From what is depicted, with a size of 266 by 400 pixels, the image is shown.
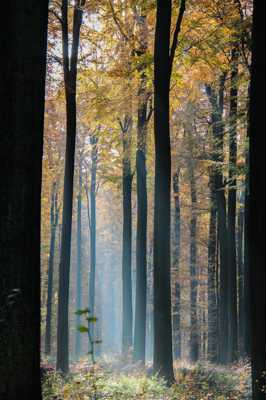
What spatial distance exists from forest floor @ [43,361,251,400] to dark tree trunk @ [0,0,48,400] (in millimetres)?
3068

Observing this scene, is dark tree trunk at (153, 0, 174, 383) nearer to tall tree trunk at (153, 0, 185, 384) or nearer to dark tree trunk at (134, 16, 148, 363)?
tall tree trunk at (153, 0, 185, 384)

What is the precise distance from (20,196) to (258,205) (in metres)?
3.06

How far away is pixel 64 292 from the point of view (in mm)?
13359

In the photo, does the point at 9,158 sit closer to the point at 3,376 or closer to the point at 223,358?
the point at 3,376

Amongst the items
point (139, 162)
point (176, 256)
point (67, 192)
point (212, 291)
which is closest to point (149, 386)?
point (67, 192)

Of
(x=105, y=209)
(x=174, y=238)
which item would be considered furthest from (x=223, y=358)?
(x=105, y=209)

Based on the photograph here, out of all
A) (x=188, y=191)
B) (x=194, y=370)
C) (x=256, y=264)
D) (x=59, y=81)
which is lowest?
(x=194, y=370)

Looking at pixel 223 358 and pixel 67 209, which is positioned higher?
pixel 67 209

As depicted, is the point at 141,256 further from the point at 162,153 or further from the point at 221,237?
the point at 162,153

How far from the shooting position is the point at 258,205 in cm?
585

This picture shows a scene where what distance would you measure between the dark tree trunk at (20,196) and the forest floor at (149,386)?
3068 mm

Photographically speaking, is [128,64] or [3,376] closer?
[3,376]

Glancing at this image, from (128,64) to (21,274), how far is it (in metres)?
11.8

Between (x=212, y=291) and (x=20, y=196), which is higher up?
(x=20, y=196)
